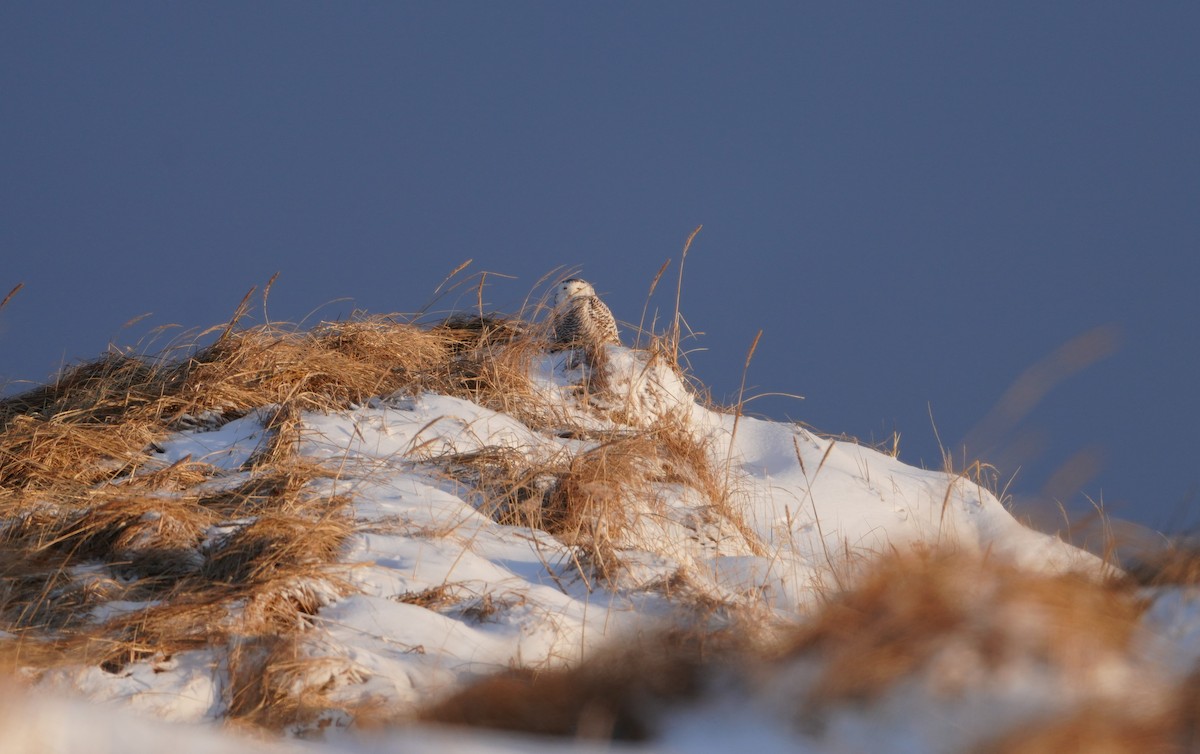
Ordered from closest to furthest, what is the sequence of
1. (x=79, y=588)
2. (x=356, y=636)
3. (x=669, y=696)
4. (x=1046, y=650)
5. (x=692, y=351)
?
(x=1046, y=650) < (x=669, y=696) < (x=356, y=636) < (x=79, y=588) < (x=692, y=351)

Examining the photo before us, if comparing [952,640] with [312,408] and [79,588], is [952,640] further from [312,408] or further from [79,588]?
[312,408]

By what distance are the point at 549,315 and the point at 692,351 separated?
77 cm

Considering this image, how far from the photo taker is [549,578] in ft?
9.78

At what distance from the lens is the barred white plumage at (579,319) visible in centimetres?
539

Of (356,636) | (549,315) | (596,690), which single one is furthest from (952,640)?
(549,315)

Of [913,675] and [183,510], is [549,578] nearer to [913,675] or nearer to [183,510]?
[183,510]

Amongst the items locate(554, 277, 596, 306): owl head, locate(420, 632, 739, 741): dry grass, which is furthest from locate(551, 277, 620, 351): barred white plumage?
locate(420, 632, 739, 741): dry grass

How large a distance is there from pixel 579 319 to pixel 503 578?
2696mm

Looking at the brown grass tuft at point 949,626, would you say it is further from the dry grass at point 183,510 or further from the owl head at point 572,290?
the owl head at point 572,290

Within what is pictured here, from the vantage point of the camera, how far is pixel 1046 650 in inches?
65.9

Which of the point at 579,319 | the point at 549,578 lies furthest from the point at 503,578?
the point at 579,319

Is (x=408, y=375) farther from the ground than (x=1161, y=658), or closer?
farther from the ground

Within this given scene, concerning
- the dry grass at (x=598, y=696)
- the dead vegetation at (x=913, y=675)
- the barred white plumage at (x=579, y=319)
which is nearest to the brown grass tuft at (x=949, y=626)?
the dead vegetation at (x=913, y=675)

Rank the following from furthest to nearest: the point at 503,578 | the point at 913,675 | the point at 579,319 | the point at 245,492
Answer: the point at 579,319 → the point at 245,492 → the point at 503,578 → the point at 913,675
